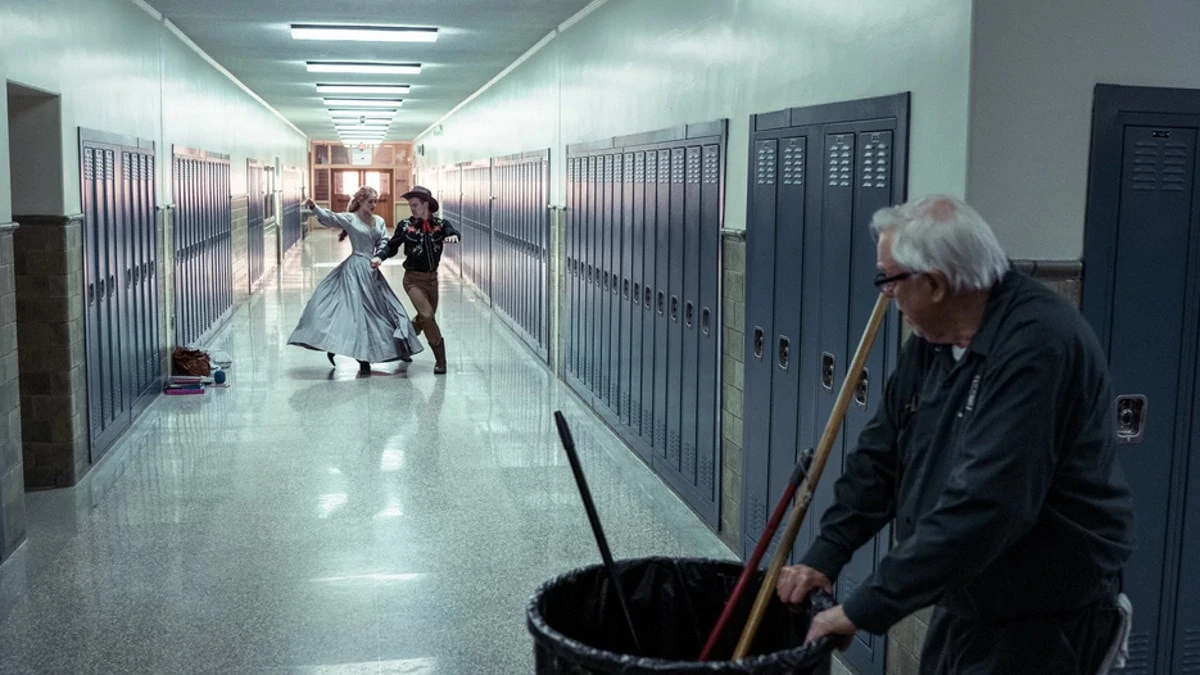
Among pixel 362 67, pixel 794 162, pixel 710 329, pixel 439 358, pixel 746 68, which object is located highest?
pixel 362 67

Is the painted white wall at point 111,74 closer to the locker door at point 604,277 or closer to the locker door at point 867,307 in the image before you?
the locker door at point 604,277

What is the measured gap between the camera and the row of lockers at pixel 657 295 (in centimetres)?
555

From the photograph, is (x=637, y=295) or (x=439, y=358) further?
(x=439, y=358)

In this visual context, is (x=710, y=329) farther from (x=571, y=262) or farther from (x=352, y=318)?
(x=352, y=318)

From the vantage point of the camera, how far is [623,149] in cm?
724

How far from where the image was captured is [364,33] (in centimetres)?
959

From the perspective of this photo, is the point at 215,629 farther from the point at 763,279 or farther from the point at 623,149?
the point at 623,149

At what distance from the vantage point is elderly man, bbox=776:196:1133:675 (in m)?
2.00

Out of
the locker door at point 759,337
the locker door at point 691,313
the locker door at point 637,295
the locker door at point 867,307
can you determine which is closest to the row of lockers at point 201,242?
the locker door at point 637,295

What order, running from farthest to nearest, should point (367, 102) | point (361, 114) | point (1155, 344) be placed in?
point (361, 114)
point (367, 102)
point (1155, 344)

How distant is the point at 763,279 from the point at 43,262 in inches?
142

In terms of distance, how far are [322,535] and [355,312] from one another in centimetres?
466

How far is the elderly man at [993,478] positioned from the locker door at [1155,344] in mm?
1281

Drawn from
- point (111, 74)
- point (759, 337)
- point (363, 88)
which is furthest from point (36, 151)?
point (363, 88)
